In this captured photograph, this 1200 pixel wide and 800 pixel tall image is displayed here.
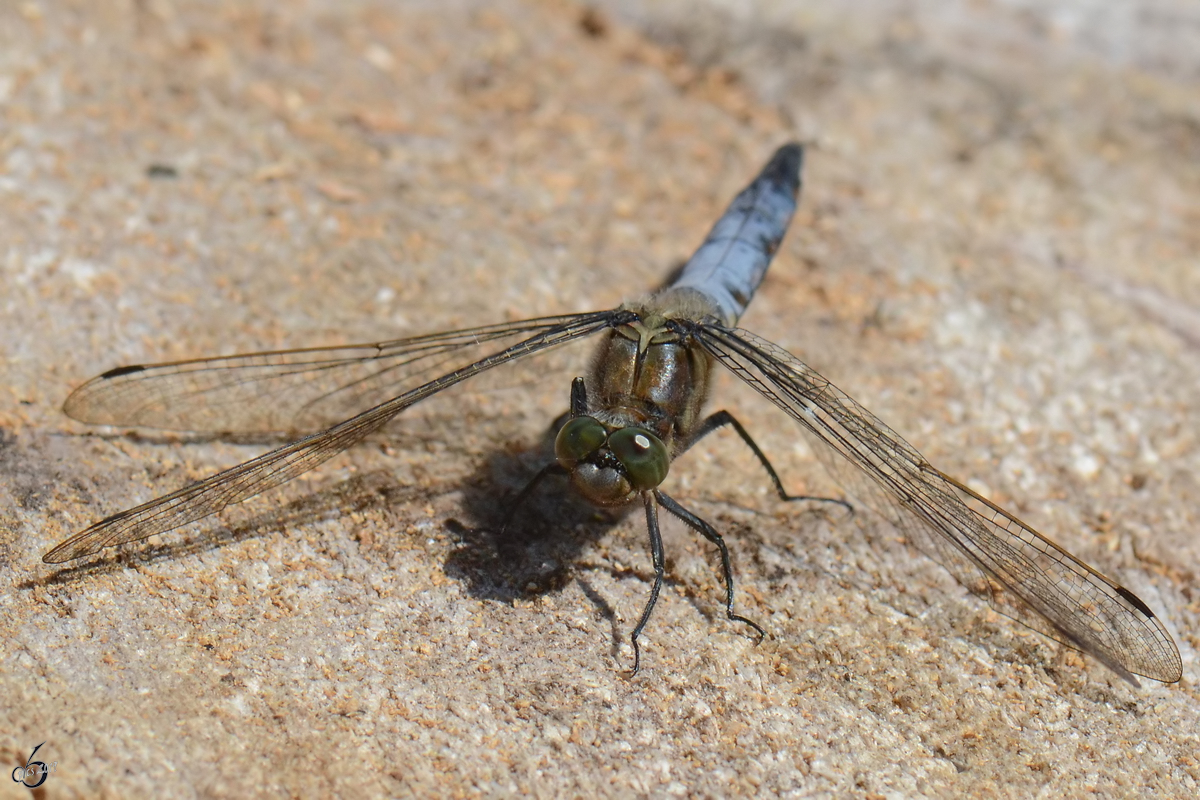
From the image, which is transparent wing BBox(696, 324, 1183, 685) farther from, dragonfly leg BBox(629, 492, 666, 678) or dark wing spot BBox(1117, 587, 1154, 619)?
dragonfly leg BBox(629, 492, 666, 678)

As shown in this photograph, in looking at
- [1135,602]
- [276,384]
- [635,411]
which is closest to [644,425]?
[635,411]

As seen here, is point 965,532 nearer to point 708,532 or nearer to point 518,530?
point 708,532

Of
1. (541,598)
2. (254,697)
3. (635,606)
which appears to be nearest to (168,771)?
(254,697)

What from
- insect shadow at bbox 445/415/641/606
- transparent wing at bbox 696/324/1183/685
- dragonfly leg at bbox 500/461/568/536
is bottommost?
insect shadow at bbox 445/415/641/606

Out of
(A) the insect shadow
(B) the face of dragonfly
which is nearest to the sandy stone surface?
(A) the insect shadow

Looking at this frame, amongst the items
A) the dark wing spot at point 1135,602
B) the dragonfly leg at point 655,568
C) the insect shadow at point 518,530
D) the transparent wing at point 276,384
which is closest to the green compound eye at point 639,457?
the dragonfly leg at point 655,568

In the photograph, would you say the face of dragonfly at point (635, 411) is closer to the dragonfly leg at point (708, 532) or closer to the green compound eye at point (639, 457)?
the green compound eye at point (639, 457)
